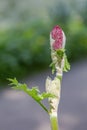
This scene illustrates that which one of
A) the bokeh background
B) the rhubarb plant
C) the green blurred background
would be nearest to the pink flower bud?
the rhubarb plant

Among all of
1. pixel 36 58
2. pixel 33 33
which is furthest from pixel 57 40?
pixel 33 33

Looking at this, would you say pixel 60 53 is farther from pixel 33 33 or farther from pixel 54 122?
pixel 33 33

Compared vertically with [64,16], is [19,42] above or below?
below

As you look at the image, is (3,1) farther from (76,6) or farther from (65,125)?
(65,125)

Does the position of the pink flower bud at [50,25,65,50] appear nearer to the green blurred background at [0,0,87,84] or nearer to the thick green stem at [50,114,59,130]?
the thick green stem at [50,114,59,130]

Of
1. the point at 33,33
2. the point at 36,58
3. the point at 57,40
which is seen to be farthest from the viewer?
the point at 33,33

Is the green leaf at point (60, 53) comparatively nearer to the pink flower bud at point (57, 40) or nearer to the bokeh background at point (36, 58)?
the pink flower bud at point (57, 40)

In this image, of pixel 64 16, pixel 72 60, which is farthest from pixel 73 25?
pixel 72 60
